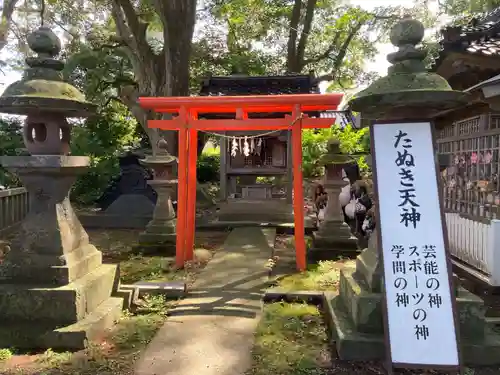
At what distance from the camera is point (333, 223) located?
26.9 ft

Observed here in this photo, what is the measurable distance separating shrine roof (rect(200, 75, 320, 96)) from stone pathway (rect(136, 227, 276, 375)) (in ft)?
19.8

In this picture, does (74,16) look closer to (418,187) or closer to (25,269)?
(25,269)

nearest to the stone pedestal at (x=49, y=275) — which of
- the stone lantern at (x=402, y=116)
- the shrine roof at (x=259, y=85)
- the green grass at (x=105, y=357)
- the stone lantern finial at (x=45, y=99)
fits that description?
the green grass at (x=105, y=357)

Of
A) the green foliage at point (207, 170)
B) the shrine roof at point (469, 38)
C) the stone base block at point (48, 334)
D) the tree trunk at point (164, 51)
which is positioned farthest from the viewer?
the green foliage at point (207, 170)

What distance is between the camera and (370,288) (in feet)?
13.0

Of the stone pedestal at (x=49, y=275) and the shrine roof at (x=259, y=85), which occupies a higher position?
the shrine roof at (x=259, y=85)

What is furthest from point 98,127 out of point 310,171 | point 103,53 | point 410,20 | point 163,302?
point 410,20

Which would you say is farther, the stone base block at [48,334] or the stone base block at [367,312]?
the stone base block at [48,334]

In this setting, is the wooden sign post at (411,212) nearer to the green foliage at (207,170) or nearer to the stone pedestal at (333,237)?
the stone pedestal at (333,237)

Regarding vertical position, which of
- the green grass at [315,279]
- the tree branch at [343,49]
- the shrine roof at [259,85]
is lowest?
the green grass at [315,279]

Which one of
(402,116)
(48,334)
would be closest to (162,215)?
(48,334)

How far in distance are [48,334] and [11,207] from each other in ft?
24.3

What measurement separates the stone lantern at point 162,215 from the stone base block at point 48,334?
4.19m

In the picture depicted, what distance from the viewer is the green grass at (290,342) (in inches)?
148
